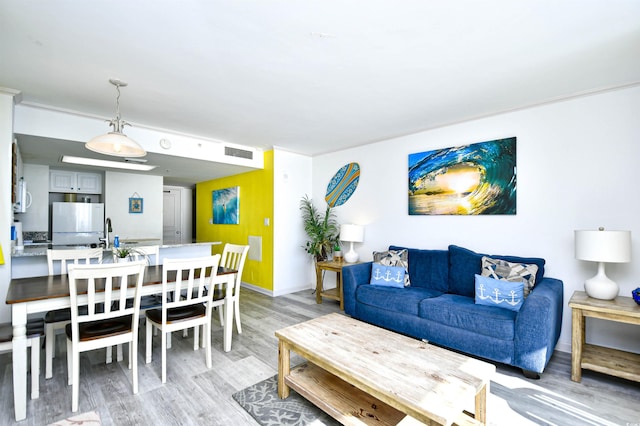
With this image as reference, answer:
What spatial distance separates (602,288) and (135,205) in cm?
695

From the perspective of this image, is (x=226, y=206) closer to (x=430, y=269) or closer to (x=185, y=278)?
(x=185, y=278)

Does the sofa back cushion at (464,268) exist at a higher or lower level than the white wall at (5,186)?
lower

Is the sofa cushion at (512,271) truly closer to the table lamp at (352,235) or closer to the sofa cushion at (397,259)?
the sofa cushion at (397,259)

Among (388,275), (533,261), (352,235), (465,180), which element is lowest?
(388,275)

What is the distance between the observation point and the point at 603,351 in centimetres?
248

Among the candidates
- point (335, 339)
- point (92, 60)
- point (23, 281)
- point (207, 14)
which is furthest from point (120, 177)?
point (335, 339)

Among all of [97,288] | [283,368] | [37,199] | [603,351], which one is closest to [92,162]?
[37,199]

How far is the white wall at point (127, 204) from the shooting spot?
5602 mm

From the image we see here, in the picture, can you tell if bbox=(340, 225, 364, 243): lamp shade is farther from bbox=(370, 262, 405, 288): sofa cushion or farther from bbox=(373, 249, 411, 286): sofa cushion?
bbox=(370, 262, 405, 288): sofa cushion

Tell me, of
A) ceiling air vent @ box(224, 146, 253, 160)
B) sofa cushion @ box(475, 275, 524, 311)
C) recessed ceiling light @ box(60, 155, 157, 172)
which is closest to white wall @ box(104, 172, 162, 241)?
recessed ceiling light @ box(60, 155, 157, 172)

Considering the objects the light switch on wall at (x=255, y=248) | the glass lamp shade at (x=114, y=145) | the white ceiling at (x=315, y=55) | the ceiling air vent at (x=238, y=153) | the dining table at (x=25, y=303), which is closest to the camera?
the white ceiling at (x=315, y=55)

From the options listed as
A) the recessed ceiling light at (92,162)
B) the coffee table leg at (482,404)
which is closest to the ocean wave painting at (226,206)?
the recessed ceiling light at (92,162)

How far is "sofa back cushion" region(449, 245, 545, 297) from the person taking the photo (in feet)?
10.3

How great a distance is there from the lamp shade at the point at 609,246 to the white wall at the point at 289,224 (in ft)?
12.5
